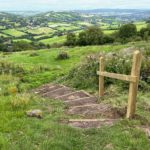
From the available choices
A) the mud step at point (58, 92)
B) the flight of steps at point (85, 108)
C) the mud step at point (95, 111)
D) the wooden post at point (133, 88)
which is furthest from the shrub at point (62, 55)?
the wooden post at point (133, 88)

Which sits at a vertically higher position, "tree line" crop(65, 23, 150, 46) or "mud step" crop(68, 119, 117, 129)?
"mud step" crop(68, 119, 117, 129)

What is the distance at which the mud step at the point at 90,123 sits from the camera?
8.41m

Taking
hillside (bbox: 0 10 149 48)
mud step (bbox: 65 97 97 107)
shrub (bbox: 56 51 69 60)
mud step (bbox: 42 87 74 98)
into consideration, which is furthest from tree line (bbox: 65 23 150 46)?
mud step (bbox: 65 97 97 107)

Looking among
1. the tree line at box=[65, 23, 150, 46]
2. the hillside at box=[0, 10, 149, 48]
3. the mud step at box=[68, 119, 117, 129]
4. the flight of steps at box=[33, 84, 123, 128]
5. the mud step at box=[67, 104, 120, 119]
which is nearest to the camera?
the mud step at box=[68, 119, 117, 129]

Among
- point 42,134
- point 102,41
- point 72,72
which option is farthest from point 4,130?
point 102,41

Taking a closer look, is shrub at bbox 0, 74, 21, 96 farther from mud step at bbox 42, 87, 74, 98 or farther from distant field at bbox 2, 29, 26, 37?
distant field at bbox 2, 29, 26, 37

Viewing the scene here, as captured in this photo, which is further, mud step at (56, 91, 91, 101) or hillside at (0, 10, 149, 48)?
hillside at (0, 10, 149, 48)

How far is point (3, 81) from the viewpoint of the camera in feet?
57.1

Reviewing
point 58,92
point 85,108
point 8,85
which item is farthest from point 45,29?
point 85,108

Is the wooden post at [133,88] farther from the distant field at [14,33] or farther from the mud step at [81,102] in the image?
the distant field at [14,33]

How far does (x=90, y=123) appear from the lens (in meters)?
8.61

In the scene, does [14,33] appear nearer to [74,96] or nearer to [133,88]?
[74,96]

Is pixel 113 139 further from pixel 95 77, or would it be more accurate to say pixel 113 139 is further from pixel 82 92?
pixel 95 77

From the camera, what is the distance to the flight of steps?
8663 millimetres
